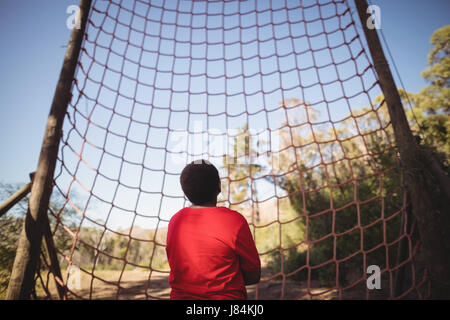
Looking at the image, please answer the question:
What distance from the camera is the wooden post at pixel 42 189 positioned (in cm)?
127

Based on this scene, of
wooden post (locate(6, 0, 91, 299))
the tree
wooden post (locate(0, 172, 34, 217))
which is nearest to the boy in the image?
wooden post (locate(6, 0, 91, 299))

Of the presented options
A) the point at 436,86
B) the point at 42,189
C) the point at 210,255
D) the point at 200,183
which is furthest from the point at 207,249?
the point at 436,86

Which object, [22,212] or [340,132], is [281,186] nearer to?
[22,212]

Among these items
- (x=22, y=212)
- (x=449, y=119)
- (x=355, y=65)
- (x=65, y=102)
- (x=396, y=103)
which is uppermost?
(x=449, y=119)

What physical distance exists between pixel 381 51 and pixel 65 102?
2.37 m

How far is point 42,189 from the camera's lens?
140 centimetres

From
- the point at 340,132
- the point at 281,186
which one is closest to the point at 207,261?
the point at 281,186

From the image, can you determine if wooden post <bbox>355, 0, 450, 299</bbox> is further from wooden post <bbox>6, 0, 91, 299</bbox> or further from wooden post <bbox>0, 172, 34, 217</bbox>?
wooden post <bbox>0, 172, 34, 217</bbox>

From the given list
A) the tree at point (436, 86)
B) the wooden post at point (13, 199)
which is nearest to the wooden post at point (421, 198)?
the wooden post at point (13, 199)

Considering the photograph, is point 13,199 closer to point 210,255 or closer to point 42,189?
point 42,189

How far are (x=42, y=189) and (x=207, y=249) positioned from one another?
1.24 m

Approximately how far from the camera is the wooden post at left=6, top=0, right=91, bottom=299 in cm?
127

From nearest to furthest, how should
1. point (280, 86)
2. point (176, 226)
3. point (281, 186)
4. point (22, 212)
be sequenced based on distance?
point (176, 226) < point (22, 212) < point (280, 86) < point (281, 186)
